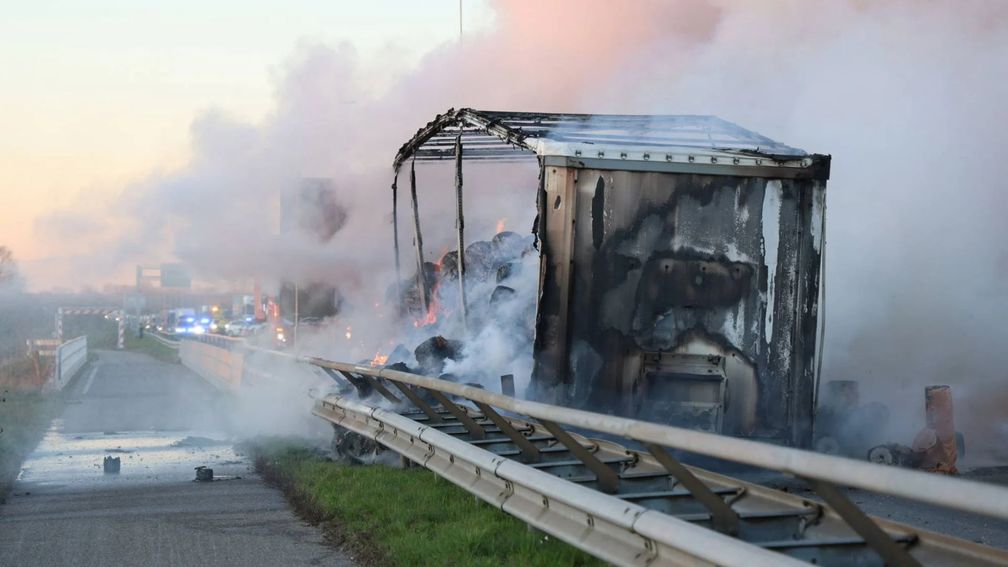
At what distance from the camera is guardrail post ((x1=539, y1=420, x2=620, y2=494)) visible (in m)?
6.29

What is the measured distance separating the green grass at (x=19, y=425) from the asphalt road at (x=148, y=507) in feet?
0.54

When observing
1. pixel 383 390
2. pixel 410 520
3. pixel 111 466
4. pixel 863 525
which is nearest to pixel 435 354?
pixel 383 390

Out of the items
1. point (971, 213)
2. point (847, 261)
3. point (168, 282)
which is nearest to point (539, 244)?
point (847, 261)

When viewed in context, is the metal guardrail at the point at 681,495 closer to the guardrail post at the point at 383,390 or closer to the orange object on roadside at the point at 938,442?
the guardrail post at the point at 383,390

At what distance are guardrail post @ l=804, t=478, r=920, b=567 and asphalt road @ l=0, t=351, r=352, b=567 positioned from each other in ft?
12.5

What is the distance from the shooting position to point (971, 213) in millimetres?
15688

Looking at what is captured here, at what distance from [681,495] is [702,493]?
4.04 ft

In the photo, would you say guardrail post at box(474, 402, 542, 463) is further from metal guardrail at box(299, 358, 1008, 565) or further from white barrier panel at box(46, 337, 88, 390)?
white barrier panel at box(46, 337, 88, 390)

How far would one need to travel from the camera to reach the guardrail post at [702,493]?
5.18 m

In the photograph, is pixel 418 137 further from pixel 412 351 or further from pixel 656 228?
pixel 656 228

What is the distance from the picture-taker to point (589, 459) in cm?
640

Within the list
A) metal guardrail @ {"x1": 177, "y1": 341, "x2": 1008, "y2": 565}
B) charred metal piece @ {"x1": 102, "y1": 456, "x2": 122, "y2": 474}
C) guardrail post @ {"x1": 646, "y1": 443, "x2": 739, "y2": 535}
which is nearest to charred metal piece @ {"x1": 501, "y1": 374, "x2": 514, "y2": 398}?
metal guardrail @ {"x1": 177, "y1": 341, "x2": 1008, "y2": 565}

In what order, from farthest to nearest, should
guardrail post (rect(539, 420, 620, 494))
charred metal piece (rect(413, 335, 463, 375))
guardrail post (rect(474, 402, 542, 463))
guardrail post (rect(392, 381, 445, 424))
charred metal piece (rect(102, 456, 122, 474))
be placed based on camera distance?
charred metal piece (rect(413, 335, 463, 375)) < charred metal piece (rect(102, 456, 122, 474)) < guardrail post (rect(392, 381, 445, 424)) < guardrail post (rect(474, 402, 542, 463)) < guardrail post (rect(539, 420, 620, 494))

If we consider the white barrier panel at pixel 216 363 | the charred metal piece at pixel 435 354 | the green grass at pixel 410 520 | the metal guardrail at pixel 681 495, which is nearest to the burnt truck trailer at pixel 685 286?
the metal guardrail at pixel 681 495
